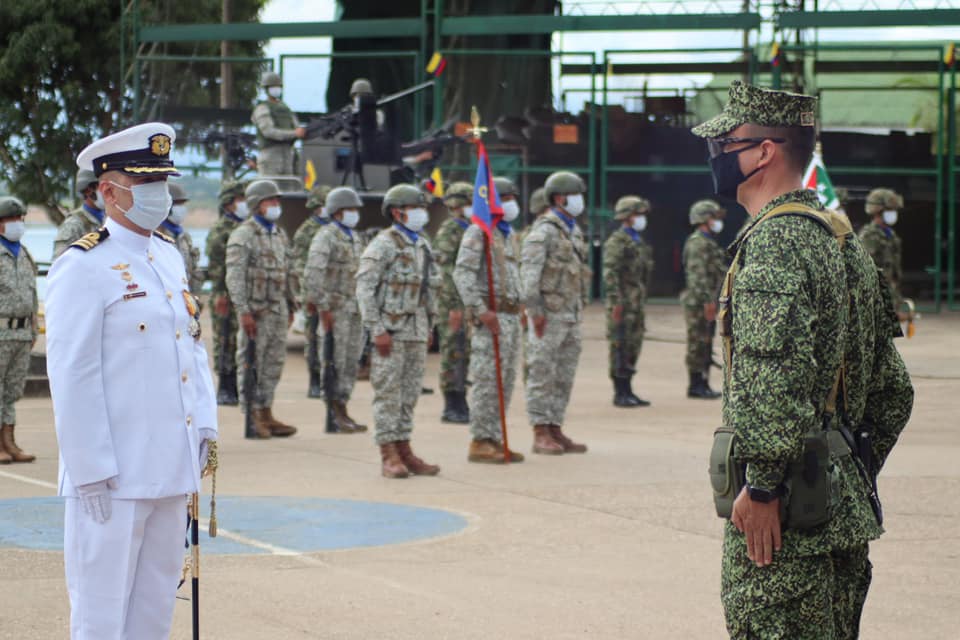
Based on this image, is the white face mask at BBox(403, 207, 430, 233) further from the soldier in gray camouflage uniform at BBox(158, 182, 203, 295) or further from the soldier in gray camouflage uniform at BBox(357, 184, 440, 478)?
the soldier in gray camouflage uniform at BBox(158, 182, 203, 295)

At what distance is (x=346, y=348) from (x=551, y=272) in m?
2.70

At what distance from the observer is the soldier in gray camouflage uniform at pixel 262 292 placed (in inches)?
508

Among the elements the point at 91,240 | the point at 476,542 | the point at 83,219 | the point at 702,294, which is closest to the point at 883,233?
the point at 702,294

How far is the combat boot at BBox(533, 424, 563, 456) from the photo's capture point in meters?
11.8

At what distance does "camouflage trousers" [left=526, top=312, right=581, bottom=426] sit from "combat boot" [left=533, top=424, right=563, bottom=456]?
0.18 ft

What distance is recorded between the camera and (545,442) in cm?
1187

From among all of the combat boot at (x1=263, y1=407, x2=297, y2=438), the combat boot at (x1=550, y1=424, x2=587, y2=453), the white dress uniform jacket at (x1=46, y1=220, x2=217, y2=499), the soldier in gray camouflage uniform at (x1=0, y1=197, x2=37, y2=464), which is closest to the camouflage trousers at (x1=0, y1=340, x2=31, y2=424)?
the soldier in gray camouflage uniform at (x1=0, y1=197, x2=37, y2=464)

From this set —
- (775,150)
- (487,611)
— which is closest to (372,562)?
(487,611)

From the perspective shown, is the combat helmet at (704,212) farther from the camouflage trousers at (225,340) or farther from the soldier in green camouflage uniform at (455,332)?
the camouflage trousers at (225,340)

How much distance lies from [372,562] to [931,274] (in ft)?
69.2

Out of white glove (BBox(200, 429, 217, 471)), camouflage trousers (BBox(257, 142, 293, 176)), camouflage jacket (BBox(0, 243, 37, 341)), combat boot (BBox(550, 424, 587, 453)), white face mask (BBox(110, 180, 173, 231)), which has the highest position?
camouflage trousers (BBox(257, 142, 293, 176))

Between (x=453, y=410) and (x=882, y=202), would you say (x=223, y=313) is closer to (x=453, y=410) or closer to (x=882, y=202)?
(x=453, y=410)

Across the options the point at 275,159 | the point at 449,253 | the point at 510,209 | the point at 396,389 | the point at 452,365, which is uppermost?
the point at 275,159

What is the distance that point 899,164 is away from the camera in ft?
A: 88.3
